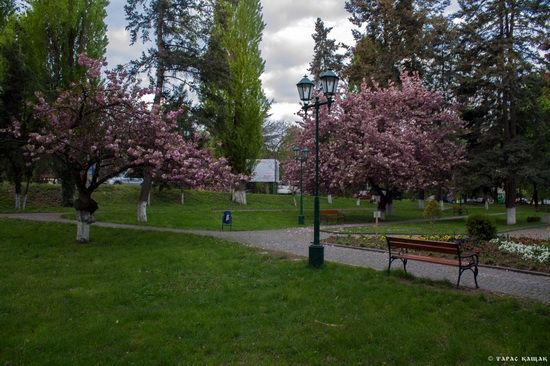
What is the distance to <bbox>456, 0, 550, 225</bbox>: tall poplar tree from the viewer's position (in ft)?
71.6

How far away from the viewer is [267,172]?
43.3 meters

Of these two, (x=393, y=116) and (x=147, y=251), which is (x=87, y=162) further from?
(x=393, y=116)

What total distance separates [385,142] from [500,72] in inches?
296

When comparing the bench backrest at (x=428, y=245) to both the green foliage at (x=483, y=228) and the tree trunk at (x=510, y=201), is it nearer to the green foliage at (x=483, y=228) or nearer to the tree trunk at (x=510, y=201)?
the green foliage at (x=483, y=228)

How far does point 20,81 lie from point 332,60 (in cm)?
2953

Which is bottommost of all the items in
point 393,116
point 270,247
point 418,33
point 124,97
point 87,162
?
point 270,247

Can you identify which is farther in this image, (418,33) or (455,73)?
(418,33)

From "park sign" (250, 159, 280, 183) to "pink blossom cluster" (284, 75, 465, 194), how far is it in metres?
16.4

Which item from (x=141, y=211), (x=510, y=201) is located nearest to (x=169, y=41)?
(x=141, y=211)

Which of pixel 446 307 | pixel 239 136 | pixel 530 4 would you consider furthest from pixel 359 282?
pixel 239 136

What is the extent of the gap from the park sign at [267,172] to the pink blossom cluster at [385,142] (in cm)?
1642

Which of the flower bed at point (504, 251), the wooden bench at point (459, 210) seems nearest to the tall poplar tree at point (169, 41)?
the flower bed at point (504, 251)

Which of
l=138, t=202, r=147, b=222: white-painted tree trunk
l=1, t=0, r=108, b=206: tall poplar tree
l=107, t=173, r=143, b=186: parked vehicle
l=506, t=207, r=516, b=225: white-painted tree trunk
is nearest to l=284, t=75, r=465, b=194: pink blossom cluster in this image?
l=506, t=207, r=516, b=225: white-painted tree trunk

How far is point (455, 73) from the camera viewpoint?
24.4m
